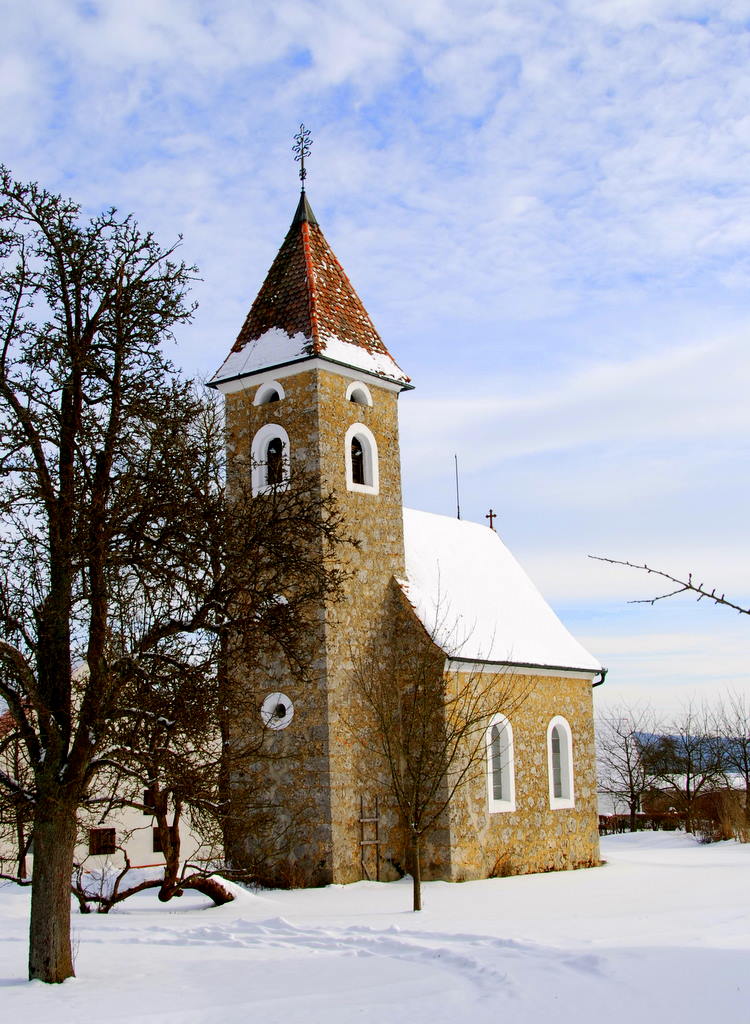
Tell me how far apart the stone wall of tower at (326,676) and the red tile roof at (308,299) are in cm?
100

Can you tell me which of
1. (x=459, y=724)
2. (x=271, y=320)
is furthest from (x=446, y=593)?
(x=271, y=320)

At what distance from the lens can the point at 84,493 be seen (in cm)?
1045

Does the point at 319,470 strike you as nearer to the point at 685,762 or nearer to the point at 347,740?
the point at 347,740

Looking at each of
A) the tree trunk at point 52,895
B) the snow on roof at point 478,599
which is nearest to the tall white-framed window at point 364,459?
the snow on roof at point 478,599

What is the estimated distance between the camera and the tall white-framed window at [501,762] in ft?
67.2

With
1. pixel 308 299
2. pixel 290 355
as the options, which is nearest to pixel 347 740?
pixel 290 355

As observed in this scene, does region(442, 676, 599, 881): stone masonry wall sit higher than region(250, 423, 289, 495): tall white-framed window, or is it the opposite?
region(250, 423, 289, 495): tall white-framed window

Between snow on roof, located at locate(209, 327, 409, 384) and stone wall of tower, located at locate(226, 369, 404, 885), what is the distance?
351 millimetres

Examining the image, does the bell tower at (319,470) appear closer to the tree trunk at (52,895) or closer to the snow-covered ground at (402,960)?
the snow-covered ground at (402,960)

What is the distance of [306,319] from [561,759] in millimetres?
10489

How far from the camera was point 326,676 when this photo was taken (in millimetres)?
18203

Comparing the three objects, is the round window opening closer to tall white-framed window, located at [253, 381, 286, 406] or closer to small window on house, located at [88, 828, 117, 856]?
tall white-framed window, located at [253, 381, 286, 406]

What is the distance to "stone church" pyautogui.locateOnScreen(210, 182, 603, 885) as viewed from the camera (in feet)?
59.5

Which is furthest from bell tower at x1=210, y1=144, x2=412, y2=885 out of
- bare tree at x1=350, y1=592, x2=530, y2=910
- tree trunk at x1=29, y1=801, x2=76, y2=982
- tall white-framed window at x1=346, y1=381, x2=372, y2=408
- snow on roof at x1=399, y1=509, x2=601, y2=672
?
tree trunk at x1=29, y1=801, x2=76, y2=982
